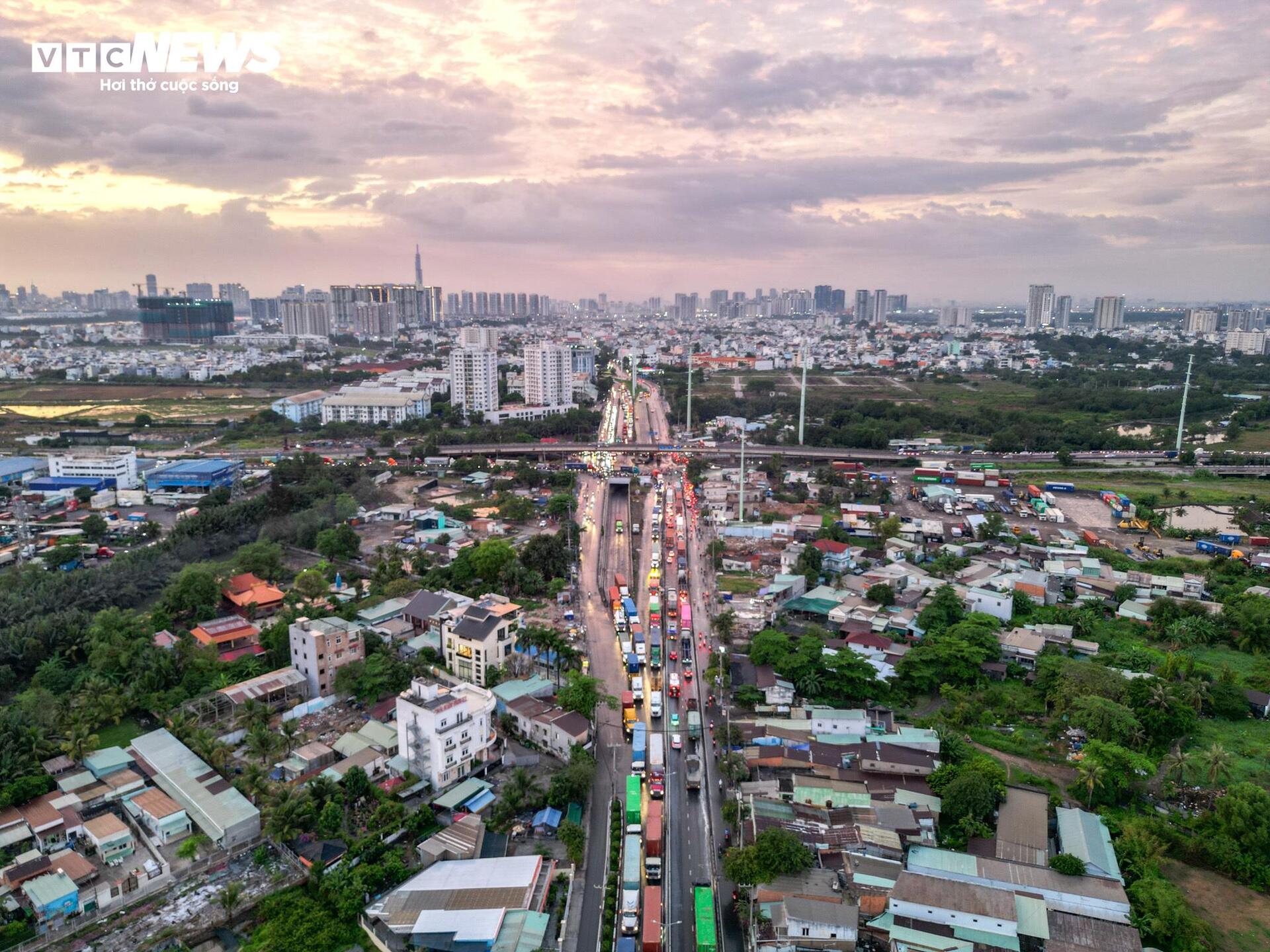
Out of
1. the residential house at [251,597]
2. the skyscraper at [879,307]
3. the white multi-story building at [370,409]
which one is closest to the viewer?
the residential house at [251,597]

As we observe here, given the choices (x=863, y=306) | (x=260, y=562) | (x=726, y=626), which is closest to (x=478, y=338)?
(x=260, y=562)

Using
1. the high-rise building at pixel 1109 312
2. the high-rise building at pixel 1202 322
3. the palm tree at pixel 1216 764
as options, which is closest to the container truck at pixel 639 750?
the palm tree at pixel 1216 764

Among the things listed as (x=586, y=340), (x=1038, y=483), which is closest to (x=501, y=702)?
(x=1038, y=483)

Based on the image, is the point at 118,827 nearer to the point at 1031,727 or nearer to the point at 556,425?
the point at 1031,727

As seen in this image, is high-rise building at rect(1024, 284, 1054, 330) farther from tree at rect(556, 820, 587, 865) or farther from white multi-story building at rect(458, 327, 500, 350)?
tree at rect(556, 820, 587, 865)

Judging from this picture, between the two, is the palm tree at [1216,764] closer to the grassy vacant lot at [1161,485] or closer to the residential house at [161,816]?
the residential house at [161,816]

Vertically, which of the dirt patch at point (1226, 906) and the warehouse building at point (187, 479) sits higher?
the warehouse building at point (187, 479)

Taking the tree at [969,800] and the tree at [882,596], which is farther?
the tree at [882,596]
